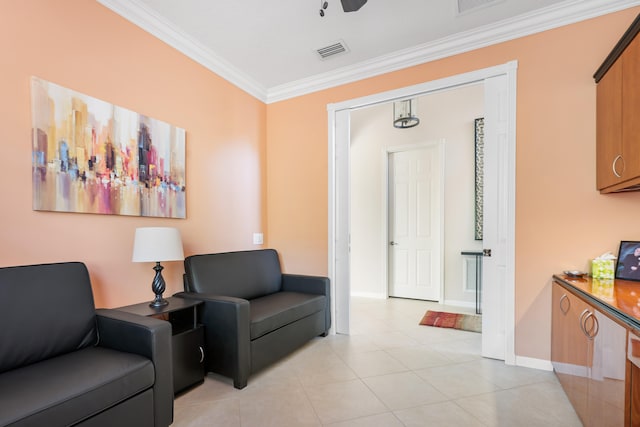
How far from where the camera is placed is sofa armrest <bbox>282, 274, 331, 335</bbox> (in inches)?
124

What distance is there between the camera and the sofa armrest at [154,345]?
1.58m

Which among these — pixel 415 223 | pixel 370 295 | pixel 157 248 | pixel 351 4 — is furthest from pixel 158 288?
pixel 415 223

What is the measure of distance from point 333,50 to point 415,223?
2902 millimetres

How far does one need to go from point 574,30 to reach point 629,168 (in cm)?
129

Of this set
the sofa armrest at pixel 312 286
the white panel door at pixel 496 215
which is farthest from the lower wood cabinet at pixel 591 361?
the sofa armrest at pixel 312 286

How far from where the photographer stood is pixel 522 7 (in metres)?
2.34

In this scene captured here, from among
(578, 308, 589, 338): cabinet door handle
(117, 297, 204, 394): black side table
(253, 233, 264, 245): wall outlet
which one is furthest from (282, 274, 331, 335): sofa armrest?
(578, 308, 589, 338): cabinet door handle

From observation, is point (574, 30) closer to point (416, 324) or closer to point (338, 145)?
point (338, 145)

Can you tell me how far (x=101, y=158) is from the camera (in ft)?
6.81

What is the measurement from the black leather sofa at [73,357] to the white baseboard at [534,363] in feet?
8.53

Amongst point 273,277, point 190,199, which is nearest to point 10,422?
point 190,199

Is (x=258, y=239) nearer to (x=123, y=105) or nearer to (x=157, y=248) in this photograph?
(x=157, y=248)

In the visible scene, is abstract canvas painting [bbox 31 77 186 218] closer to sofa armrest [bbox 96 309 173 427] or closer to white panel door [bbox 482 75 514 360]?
sofa armrest [bbox 96 309 173 427]

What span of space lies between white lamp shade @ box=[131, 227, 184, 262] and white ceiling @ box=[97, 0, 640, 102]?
1621 millimetres
